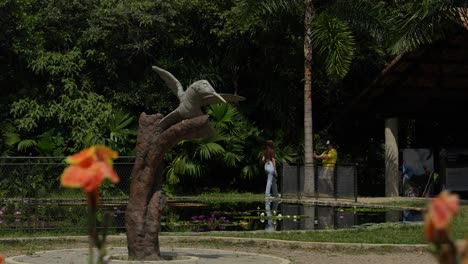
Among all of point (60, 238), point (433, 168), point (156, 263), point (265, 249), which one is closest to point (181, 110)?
point (156, 263)

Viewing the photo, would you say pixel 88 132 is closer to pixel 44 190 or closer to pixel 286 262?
pixel 44 190

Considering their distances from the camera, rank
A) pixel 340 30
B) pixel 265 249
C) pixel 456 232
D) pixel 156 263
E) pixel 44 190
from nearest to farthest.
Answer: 1. pixel 156 263
2. pixel 265 249
3. pixel 456 232
4. pixel 44 190
5. pixel 340 30

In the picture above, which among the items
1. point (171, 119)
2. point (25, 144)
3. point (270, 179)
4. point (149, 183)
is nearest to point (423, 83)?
point (270, 179)

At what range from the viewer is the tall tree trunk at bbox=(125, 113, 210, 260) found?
34.5 ft

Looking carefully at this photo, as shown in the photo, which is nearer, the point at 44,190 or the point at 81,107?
the point at 44,190

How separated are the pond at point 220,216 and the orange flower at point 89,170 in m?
13.2

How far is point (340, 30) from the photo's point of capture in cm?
2536

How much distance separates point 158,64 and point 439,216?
27578 mm

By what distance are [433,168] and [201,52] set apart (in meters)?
8.47

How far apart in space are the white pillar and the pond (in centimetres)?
407

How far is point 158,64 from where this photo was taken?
29.0m

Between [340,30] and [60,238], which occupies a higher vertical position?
[340,30]

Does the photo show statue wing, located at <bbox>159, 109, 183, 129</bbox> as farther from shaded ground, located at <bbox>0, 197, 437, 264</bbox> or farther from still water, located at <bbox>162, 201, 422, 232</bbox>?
still water, located at <bbox>162, 201, 422, 232</bbox>

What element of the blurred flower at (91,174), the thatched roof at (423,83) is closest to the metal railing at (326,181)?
the thatched roof at (423,83)
